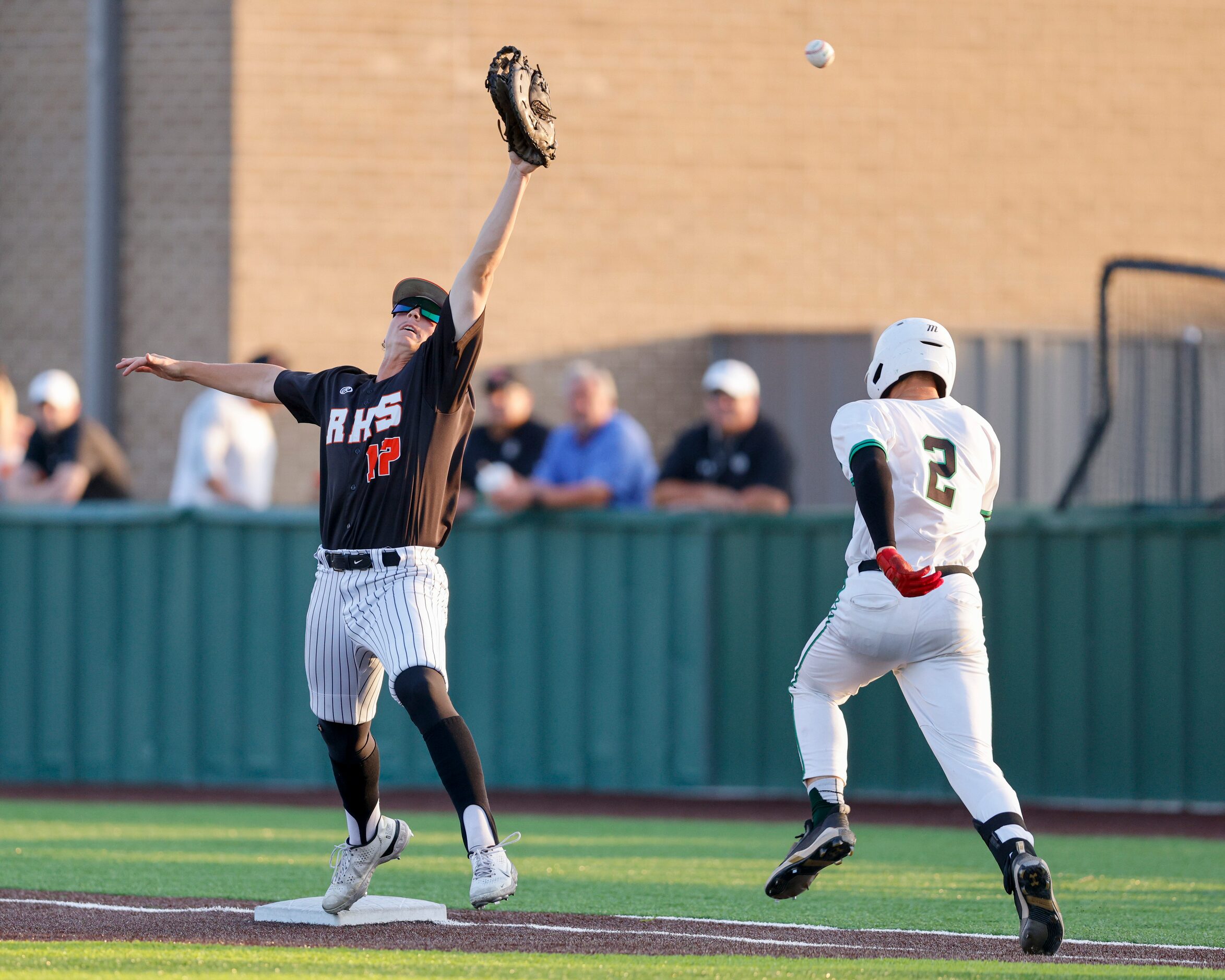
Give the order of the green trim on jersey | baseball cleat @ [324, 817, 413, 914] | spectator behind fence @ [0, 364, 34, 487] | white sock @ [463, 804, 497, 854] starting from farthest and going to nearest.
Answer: spectator behind fence @ [0, 364, 34, 487]
baseball cleat @ [324, 817, 413, 914]
the green trim on jersey
white sock @ [463, 804, 497, 854]

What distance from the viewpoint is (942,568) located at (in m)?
5.43

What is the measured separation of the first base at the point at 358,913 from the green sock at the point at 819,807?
4.38ft

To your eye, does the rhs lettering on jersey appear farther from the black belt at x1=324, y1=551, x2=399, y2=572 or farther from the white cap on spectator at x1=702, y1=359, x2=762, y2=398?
the white cap on spectator at x1=702, y1=359, x2=762, y2=398

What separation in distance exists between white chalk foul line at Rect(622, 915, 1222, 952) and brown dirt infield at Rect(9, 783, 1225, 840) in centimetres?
374

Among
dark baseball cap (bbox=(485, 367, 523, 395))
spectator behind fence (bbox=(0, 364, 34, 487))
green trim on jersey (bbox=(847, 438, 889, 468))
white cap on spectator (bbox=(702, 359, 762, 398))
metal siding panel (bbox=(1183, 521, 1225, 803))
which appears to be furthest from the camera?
spectator behind fence (bbox=(0, 364, 34, 487))

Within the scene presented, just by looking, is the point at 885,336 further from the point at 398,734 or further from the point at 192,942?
the point at 398,734

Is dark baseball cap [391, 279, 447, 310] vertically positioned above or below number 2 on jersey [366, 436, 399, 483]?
above

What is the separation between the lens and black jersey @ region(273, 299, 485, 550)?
5488 mm

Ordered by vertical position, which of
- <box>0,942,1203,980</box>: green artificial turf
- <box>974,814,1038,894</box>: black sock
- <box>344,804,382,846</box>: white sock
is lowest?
<box>0,942,1203,980</box>: green artificial turf

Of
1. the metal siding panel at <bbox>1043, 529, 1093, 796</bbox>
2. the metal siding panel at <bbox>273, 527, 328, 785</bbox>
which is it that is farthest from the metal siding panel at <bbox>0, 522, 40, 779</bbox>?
the metal siding panel at <bbox>1043, 529, 1093, 796</bbox>

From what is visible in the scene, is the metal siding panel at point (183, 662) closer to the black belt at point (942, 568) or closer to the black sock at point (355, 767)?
the black sock at point (355, 767)

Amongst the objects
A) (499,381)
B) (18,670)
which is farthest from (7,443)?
(499,381)

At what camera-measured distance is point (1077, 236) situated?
53.4 ft

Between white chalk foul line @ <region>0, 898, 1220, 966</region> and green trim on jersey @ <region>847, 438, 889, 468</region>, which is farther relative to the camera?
white chalk foul line @ <region>0, 898, 1220, 966</region>
